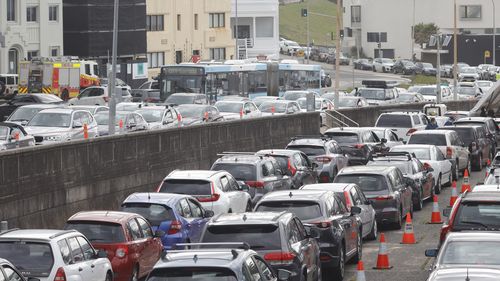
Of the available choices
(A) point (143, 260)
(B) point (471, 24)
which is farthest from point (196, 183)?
(B) point (471, 24)

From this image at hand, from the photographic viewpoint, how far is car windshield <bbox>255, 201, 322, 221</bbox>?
2272 centimetres

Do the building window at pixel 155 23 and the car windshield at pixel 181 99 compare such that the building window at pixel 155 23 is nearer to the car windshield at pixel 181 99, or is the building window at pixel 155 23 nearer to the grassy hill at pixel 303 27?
the car windshield at pixel 181 99

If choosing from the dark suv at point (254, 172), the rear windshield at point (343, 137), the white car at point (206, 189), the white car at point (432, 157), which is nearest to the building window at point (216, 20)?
the rear windshield at point (343, 137)

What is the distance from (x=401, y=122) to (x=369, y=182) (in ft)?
60.6

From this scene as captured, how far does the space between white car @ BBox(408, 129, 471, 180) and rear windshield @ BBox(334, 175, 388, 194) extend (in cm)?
1012

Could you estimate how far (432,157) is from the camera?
122 feet

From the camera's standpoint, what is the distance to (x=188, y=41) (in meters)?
103

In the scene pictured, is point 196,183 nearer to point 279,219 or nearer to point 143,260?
point 143,260

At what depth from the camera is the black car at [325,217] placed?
22.5 metres

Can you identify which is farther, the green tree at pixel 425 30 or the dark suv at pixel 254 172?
the green tree at pixel 425 30

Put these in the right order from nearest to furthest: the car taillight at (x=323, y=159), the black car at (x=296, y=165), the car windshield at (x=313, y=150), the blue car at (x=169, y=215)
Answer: the blue car at (x=169, y=215)
the black car at (x=296, y=165)
the car taillight at (x=323, y=159)
the car windshield at (x=313, y=150)

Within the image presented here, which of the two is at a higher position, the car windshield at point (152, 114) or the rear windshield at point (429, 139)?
the car windshield at point (152, 114)

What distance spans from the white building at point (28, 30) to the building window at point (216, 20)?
20.6 metres

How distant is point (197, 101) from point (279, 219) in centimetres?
3862
